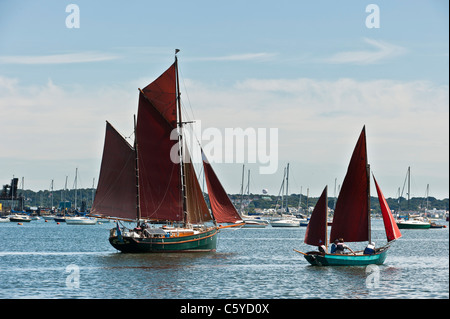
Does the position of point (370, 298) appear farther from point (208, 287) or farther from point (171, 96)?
point (171, 96)

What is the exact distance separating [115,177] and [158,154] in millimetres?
5070

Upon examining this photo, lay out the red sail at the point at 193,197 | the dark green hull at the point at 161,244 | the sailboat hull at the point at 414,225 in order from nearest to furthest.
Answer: the dark green hull at the point at 161,244, the red sail at the point at 193,197, the sailboat hull at the point at 414,225

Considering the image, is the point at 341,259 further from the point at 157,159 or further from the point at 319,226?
the point at 157,159

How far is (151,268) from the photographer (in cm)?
6072

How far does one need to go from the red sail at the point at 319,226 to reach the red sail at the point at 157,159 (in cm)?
2172

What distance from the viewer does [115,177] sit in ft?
251

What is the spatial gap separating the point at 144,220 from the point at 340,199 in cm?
2507

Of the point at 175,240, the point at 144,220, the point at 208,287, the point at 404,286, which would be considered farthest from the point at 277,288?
the point at 144,220

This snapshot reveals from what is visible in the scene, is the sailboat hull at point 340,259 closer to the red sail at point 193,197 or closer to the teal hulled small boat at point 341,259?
the teal hulled small boat at point 341,259

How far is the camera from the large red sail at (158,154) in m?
76.1

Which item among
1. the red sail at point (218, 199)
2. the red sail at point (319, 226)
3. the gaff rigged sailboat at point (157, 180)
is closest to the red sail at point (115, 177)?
the gaff rigged sailboat at point (157, 180)

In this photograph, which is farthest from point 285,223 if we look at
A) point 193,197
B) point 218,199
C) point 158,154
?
point 158,154

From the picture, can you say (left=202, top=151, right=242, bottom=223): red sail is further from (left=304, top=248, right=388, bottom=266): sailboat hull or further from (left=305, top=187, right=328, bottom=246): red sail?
A: (left=304, top=248, right=388, bottom=266): sailboat hull

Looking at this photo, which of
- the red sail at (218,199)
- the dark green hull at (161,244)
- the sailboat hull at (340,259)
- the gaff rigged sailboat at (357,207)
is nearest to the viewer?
the sailboat hull at (340,259)
